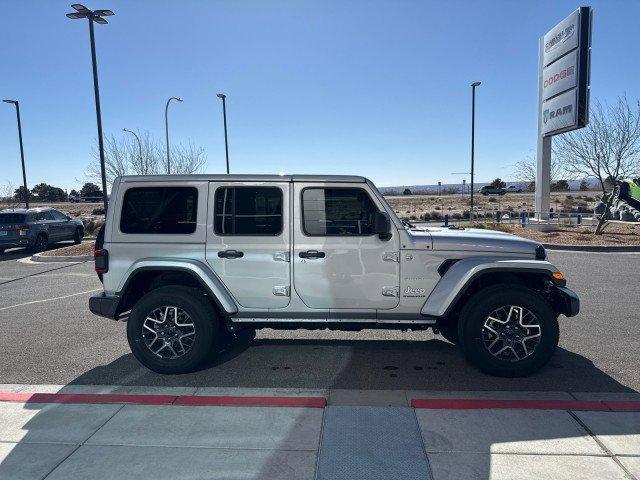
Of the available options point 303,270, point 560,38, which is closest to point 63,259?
point 303,270

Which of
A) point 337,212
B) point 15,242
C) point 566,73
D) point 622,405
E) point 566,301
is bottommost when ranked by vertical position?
point 622,405

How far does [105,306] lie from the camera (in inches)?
189

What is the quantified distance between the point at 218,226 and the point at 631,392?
13.7 feet

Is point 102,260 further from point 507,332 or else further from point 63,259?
point 63,259

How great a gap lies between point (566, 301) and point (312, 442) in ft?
9.32

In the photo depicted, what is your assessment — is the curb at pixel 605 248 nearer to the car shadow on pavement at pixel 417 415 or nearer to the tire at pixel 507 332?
the car shadow on pavement at pixel 417 415

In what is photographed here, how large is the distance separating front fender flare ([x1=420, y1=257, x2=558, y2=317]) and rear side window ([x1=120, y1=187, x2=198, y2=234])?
8.25ft

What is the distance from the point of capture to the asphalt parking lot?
460cm

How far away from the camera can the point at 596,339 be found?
19.0 ft

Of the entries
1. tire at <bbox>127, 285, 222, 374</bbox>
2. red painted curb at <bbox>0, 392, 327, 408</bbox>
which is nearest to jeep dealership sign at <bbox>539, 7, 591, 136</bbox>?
tire at <bbox>127, 285, 222, 374</bbox>

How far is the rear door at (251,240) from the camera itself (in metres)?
4.70

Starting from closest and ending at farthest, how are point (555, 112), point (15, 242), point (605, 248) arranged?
point (605, 248) < point (15, 242) < point (555, 112)

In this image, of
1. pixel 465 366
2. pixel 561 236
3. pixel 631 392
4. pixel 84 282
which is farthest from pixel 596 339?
pixel 561 236

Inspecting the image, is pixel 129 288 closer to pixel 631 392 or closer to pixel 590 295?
pixel 631 392
